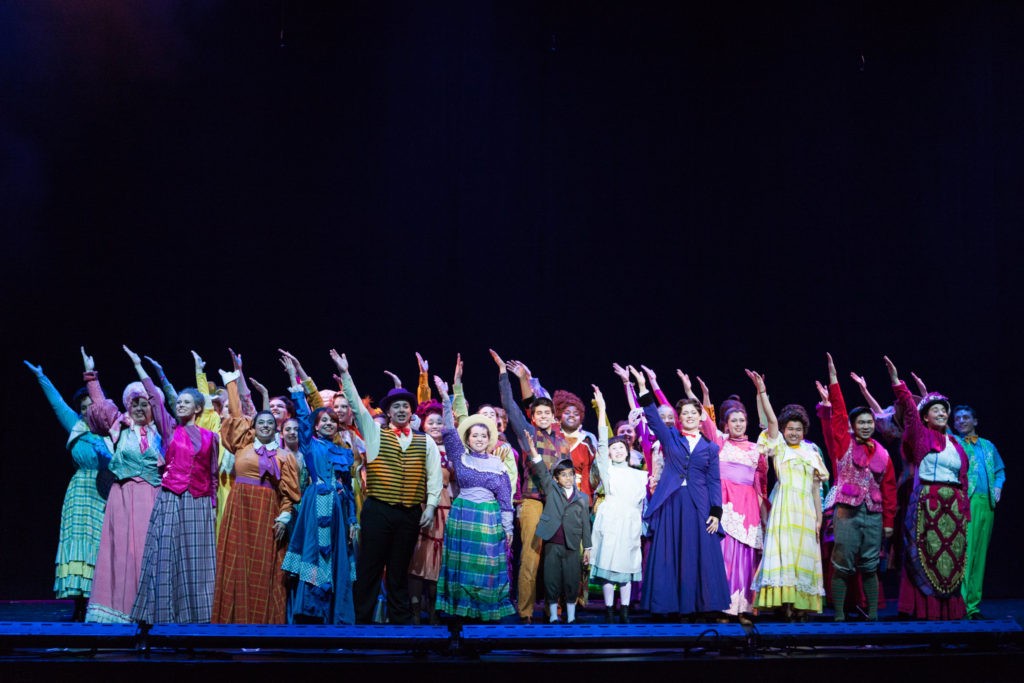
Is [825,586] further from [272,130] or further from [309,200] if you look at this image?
[272,130]

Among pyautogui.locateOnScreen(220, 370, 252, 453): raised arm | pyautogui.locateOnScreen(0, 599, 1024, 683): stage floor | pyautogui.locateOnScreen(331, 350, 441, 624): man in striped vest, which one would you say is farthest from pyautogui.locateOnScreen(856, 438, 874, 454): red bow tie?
pyautogui.locateOnScreen(220, 370, 252, 453): raised arm

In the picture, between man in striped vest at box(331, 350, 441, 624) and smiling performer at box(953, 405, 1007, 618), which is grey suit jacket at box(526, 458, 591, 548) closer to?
man in striped vest at box(331, 350, 441, 624)

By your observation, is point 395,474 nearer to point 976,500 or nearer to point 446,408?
point 446,408

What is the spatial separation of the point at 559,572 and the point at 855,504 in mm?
1849

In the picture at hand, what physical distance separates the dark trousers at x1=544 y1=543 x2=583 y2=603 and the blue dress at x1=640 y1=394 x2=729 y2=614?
462mm

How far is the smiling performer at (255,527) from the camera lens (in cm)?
552

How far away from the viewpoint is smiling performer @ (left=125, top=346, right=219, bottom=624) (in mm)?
5453

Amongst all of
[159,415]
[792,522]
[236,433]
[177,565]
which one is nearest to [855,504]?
[792,522]

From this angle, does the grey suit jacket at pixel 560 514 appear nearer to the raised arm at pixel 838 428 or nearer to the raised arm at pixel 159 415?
the raised arm at pixel 838 428

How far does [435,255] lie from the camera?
824 cm

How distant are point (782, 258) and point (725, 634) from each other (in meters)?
5.06

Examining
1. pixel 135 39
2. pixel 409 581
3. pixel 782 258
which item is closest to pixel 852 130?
pixel 782 258

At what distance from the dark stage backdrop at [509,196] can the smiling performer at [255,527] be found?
2.35m

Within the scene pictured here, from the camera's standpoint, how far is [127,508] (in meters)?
5.82
